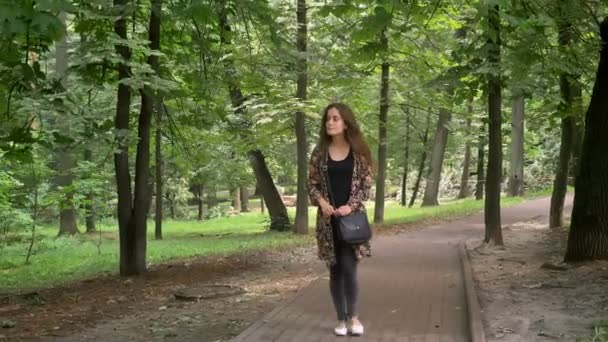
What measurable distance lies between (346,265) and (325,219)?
46 cm

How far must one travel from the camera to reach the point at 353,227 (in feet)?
17.8

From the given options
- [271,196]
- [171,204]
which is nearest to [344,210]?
[271,196]

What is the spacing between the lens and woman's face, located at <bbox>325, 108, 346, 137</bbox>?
18.1ft

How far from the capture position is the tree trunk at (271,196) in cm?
2041

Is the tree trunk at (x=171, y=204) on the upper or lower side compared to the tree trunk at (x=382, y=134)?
lower

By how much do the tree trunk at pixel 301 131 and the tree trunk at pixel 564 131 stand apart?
234 inches

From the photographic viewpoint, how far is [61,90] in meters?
8.73

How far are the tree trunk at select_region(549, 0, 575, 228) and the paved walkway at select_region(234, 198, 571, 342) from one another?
10.9 feet

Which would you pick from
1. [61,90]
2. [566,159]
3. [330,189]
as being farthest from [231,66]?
[330,189]

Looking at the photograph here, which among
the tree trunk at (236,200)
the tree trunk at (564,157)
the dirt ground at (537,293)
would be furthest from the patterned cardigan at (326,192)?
the tree trunk at (236,200)

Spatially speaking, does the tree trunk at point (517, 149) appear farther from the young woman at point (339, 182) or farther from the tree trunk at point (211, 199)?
the tree trunk at point (211, 199)

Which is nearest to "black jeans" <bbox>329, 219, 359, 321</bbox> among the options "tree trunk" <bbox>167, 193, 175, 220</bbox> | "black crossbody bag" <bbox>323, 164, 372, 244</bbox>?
"black crossbody bag" <bbox>323, 164, 372, 244</bbox>

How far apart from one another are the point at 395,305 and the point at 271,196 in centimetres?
1338

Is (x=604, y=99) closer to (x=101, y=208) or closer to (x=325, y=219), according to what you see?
(x=325, y=219)
